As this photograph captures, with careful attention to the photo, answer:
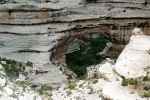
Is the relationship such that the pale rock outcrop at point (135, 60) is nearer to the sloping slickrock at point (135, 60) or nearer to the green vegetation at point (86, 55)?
the sloping slickrock at point (135, 60)

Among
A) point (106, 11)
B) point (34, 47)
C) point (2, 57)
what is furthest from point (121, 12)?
point (2, 57)

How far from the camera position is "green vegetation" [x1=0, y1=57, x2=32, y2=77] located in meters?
16.0

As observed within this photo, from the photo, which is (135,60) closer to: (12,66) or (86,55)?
(86,55)

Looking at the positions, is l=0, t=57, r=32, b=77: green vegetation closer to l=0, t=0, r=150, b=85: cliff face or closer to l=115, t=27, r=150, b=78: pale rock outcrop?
l=0, t=0, r=150, b=85: cliff face

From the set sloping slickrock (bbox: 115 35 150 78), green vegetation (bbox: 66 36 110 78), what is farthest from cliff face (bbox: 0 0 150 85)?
sloping slickrock (bbox: 115 35 150 78)

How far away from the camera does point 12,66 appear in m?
16.2

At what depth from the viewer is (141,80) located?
14.1 m

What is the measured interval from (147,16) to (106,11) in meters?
1.54

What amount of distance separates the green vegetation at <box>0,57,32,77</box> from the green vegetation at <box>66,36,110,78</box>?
189 centimetres

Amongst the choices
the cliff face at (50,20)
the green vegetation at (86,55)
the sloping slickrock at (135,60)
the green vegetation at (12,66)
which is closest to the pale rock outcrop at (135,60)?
the sloping slickrock at (135,60)

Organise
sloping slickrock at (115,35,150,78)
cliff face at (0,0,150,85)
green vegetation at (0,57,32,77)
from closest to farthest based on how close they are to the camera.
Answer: sloping slickrock at (115,35,150,78)
green vegetation at (0,57,32,77)
cliff face at (0,0,150,85)

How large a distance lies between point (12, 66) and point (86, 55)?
304cm

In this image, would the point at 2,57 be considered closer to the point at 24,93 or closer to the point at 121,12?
the point at 24,93

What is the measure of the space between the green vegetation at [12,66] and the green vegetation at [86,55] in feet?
6.19
